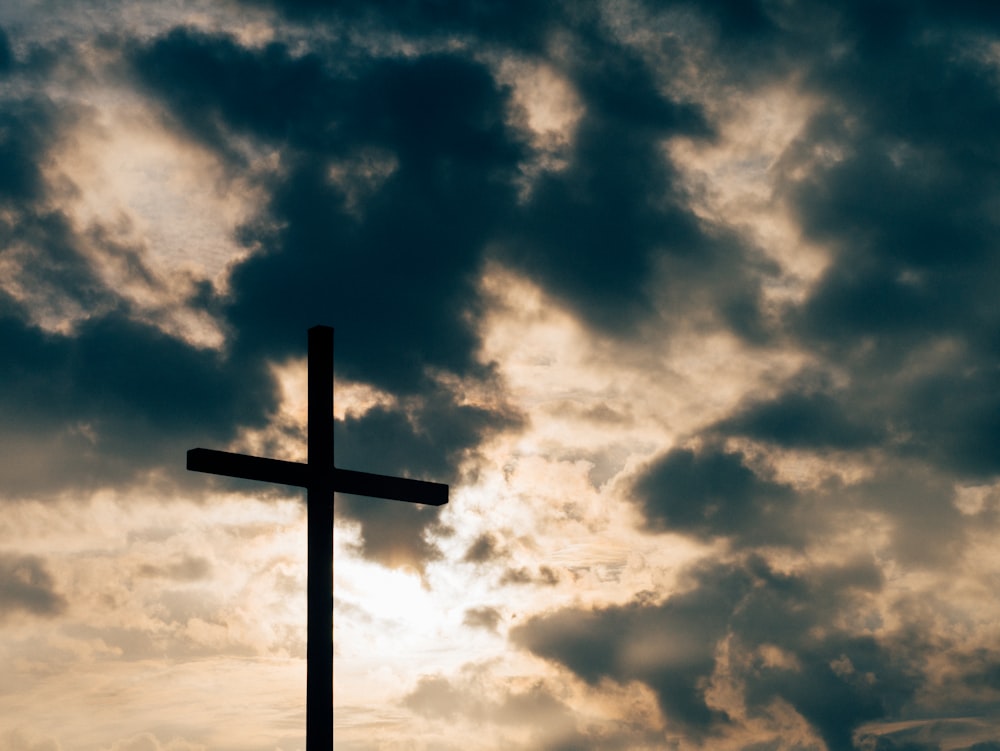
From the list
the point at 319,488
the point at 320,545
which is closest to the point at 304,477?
the point at 319,488

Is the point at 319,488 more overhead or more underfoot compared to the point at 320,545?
more overhead

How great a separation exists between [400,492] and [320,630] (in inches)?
92.8

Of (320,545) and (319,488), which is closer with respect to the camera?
(320,545)

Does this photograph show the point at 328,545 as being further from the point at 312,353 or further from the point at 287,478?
the point at 312,353

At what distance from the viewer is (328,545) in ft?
47.8

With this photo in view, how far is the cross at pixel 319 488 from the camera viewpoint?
14.0 meters

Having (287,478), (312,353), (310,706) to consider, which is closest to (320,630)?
(310,706)

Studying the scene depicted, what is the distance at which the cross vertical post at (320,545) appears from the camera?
45.8ft

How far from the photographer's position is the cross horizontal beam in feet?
46.3

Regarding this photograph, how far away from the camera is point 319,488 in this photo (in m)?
14.9

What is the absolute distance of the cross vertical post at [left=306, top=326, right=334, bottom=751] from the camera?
13961 millimetres

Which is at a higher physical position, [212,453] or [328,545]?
[212,453]

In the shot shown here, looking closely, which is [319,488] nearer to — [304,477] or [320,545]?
[304,477]

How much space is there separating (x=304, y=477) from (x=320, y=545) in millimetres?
874
